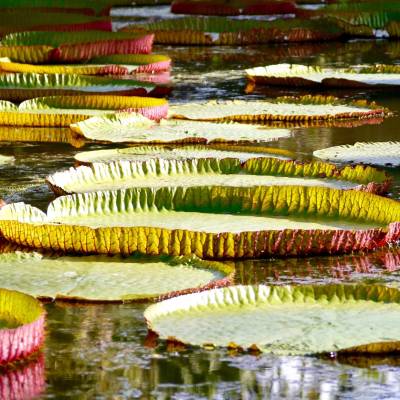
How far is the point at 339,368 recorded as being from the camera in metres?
3.45

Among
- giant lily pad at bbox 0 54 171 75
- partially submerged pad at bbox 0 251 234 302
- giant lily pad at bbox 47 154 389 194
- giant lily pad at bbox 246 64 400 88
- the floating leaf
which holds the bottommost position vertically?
partially submerged pad at bbox 0 251 234 302

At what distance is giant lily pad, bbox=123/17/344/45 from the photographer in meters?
13.3

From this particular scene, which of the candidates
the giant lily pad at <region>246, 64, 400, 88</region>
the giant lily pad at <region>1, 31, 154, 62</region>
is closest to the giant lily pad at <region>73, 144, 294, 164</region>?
the giant lily pad at <region>246, 64, 400, 88</region>

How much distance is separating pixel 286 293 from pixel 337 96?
5.38 metres

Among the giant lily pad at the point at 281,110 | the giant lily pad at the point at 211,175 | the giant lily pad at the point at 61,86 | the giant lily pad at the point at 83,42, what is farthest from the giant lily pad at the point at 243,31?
the giant lily pad at the point at 211,175

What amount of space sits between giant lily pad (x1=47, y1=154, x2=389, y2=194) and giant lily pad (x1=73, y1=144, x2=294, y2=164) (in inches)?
21.4

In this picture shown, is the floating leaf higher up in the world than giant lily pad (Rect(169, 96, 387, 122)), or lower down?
lower down

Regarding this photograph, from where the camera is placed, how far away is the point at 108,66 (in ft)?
34.0

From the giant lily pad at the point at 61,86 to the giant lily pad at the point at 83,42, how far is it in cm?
161

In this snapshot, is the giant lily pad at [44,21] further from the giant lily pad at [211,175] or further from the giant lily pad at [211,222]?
the giant lily pad at [211,222]

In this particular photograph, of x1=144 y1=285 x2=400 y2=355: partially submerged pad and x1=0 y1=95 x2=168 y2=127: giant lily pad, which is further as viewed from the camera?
x1=0 y1=95 x2=168 y2=127: giant lily pad

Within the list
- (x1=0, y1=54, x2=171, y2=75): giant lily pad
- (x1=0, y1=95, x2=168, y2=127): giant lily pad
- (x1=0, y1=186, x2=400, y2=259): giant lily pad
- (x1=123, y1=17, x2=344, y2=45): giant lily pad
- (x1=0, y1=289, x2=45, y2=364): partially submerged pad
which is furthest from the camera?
(x1=123, y1=17, x2=344, y2=45): giant lily pad

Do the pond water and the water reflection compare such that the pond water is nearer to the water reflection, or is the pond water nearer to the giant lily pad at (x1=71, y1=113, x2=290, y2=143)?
the water reflection

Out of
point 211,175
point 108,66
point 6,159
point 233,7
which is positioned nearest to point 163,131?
point 6,159
